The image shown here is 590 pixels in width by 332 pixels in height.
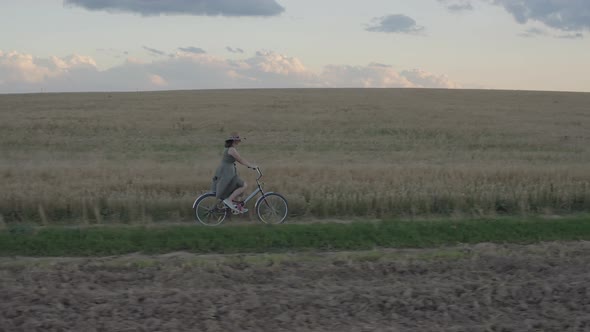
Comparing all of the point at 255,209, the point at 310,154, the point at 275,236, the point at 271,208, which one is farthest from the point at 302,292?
the point at 310,154

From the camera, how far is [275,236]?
10.0 metres

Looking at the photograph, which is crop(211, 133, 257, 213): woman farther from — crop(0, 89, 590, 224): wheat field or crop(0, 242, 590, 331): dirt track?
crop(0, 242, 590, 331): dirt track

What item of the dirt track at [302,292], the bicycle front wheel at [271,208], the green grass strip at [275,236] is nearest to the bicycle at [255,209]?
the bicycle front wheel at [271,208]

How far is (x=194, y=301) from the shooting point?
6629 millimetres

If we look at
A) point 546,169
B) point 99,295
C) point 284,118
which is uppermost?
point 284,118

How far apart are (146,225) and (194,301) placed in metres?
4.79

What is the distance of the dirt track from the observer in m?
6.20

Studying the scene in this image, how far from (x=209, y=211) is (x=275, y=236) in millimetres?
1900

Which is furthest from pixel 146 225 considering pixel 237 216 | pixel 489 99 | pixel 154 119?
pixel 489 99

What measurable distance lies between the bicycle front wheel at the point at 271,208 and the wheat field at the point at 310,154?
31.2 inches

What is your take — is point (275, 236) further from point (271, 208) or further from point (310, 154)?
point (310, 154)

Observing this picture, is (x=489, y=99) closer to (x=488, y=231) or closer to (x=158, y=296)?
(x=488, y=231)

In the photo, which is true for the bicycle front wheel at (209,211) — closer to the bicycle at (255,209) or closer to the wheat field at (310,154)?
the bicycle at (255,209)

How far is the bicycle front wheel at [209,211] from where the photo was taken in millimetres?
11375
